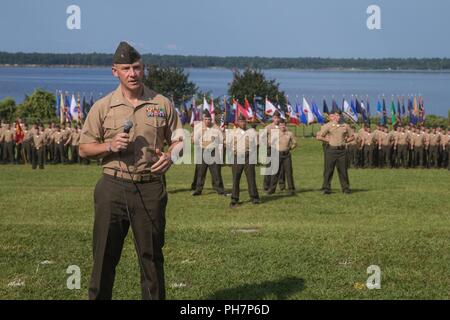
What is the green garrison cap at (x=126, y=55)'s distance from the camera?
665 centimetres

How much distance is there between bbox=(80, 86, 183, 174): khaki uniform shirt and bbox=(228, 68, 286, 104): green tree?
228 ft

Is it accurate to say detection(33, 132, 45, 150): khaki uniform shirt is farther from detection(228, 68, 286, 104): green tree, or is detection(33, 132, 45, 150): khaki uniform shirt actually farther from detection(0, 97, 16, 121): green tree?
detection(228, 68, 286, 104): green tree

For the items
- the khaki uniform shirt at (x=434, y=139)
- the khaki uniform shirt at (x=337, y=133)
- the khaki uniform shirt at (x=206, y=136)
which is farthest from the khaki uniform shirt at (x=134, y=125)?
the khaki uniform shirt at (x=434, y=139)

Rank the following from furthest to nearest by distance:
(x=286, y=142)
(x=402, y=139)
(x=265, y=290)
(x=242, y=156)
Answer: (x=402, y=139) < (x=286, y=142) < (x=242, y=156) < (x=265, y=290)

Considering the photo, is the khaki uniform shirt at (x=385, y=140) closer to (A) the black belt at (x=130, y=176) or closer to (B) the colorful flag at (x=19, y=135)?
(B) the colorful flag at (x=19, y=135)

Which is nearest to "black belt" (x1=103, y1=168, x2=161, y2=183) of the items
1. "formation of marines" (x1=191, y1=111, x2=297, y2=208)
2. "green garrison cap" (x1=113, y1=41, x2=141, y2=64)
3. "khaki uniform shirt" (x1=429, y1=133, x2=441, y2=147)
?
"green garrison cap" (x1=113, y1=41, x2=141, y2=64)

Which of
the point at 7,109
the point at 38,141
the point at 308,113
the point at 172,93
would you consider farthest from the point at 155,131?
the point at 172,93

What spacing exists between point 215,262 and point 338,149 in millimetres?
11720

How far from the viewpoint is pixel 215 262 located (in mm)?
9594

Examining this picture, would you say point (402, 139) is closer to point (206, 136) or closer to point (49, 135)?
point (49, 135)

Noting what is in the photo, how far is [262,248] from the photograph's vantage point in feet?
34.7

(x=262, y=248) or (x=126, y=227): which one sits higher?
(x=126, y=227)

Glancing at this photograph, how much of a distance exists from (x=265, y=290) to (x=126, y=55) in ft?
9.47

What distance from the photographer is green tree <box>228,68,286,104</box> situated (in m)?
76.9
